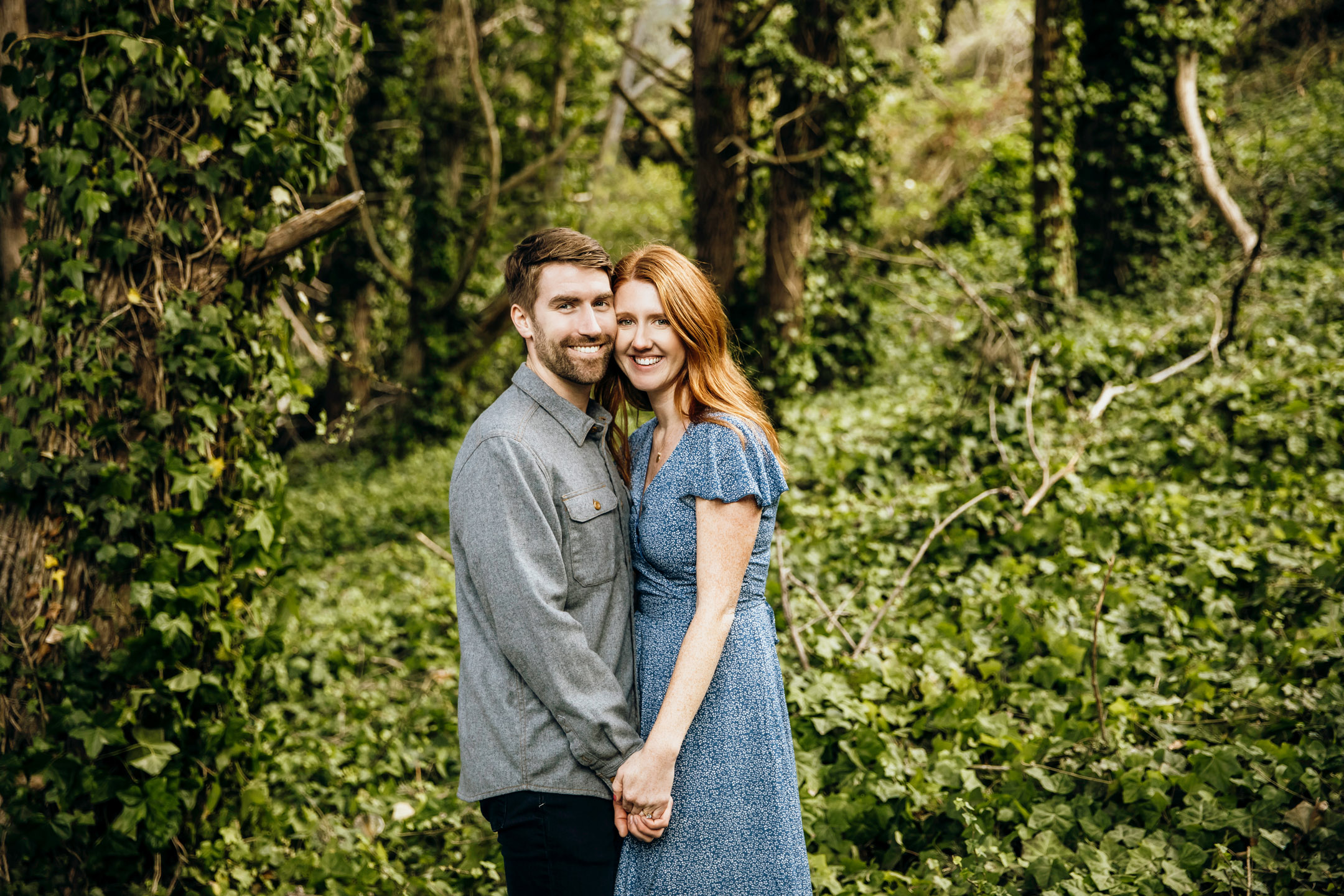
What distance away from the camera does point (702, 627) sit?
6.52 feet

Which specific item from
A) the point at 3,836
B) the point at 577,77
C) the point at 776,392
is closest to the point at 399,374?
the point at 577,77

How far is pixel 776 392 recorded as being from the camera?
8.53 meters

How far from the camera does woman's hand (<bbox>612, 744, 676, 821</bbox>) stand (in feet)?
6.34

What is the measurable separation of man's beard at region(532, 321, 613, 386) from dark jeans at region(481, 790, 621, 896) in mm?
1018

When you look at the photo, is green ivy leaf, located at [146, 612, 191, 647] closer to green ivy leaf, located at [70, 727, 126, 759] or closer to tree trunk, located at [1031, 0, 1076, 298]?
green ivy leaf, located at [70, 727, 126, 759]

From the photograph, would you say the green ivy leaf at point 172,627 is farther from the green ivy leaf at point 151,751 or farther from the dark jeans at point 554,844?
the dark jeans at point 554,844

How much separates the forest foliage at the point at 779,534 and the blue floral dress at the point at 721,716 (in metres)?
1.00

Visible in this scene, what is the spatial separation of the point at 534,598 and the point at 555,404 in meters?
0.53

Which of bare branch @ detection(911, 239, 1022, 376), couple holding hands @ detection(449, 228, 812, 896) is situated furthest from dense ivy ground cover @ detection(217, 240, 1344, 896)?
couple holding hands @ detection(449, 228, 812, 896)

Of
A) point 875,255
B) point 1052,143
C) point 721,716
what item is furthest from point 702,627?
point 1052,143

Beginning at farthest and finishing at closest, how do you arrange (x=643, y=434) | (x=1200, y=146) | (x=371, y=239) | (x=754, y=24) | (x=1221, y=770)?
(x=371, y=239), (x=1200, y=146), (x=754, y=24), (x=1221, y=770), (x=643, y=434)

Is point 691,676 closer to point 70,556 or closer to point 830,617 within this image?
point 830,617

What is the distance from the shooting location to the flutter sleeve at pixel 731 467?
6.64 feet

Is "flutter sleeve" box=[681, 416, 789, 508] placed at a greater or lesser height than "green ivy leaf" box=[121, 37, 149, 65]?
lesser
